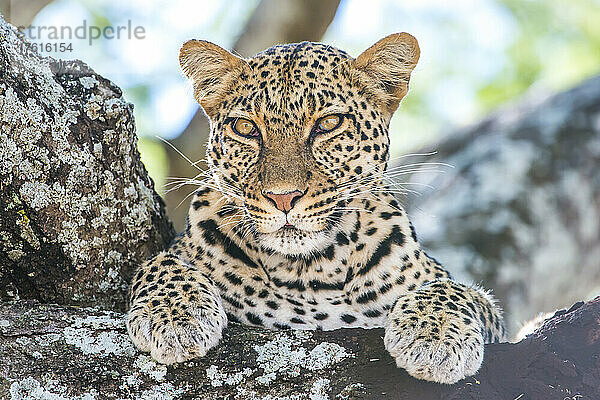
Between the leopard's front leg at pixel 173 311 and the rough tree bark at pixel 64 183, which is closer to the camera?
the leopard's front leg at pixel 173 311

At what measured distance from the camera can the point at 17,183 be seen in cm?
439

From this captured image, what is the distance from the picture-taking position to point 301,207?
4875 millimetres

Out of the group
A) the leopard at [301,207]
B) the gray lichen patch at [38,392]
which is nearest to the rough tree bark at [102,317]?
the gray lichen patch at [38,392]

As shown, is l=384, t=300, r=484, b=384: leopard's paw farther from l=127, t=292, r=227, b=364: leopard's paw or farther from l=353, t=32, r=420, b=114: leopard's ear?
l=353, t=32, r=420, b=114: leopard's ear

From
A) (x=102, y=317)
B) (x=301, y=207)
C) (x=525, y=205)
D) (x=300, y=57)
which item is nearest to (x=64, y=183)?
(x=102, y=317)

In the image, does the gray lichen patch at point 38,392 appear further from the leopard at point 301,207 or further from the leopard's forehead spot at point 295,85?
the leopard's forehead spot at point 295,85

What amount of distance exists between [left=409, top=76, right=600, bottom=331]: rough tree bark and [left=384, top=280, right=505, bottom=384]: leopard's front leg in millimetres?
3159

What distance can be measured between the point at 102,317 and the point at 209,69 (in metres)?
2.11

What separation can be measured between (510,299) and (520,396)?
15.3ft

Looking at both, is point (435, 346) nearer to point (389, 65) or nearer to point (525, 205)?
point (389, 65)

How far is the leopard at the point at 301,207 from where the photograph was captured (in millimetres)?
4910

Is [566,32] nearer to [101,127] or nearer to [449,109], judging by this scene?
[449,109]

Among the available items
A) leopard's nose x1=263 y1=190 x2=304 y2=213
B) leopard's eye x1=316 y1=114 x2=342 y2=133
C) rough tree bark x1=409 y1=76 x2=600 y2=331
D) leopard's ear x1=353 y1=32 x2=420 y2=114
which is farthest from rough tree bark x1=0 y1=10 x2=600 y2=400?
rough tree bark x1=409 y1=76 x2=600 y2=331

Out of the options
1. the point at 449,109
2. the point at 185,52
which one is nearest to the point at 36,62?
the point at 185,52
